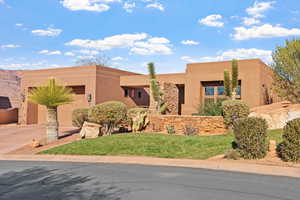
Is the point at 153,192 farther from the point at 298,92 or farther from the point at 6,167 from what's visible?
the point at 298,92

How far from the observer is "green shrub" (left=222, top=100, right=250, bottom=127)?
15.4m

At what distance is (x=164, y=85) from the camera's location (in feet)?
73.5

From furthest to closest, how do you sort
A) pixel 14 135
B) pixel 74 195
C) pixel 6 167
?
pixel 14 135
pixel 6 167
pixel 74 195

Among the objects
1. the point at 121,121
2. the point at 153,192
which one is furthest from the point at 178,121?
the point at 153,192

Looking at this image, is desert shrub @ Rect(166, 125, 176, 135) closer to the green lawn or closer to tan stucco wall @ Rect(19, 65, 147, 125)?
the green lawn

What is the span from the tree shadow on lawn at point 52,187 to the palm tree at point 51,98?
7.26 meters

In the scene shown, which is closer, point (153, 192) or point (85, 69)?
point (153, 192)

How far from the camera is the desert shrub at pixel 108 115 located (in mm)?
15398

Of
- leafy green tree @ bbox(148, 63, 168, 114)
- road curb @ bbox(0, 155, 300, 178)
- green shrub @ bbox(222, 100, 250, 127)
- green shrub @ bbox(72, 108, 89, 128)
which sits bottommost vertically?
road curb @ bbox(0, 155, 300, 178)

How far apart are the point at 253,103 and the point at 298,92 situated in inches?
123

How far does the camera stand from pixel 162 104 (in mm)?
20859

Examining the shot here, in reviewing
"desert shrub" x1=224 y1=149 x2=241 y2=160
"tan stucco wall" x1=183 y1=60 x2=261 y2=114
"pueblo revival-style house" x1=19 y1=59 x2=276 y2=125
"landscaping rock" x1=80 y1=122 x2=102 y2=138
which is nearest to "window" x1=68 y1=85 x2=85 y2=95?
"pueblo revival-style house" x1=19 y1=59 x2=276 y2=125

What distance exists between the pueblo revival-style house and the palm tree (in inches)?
237

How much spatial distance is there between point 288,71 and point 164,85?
365 inches
